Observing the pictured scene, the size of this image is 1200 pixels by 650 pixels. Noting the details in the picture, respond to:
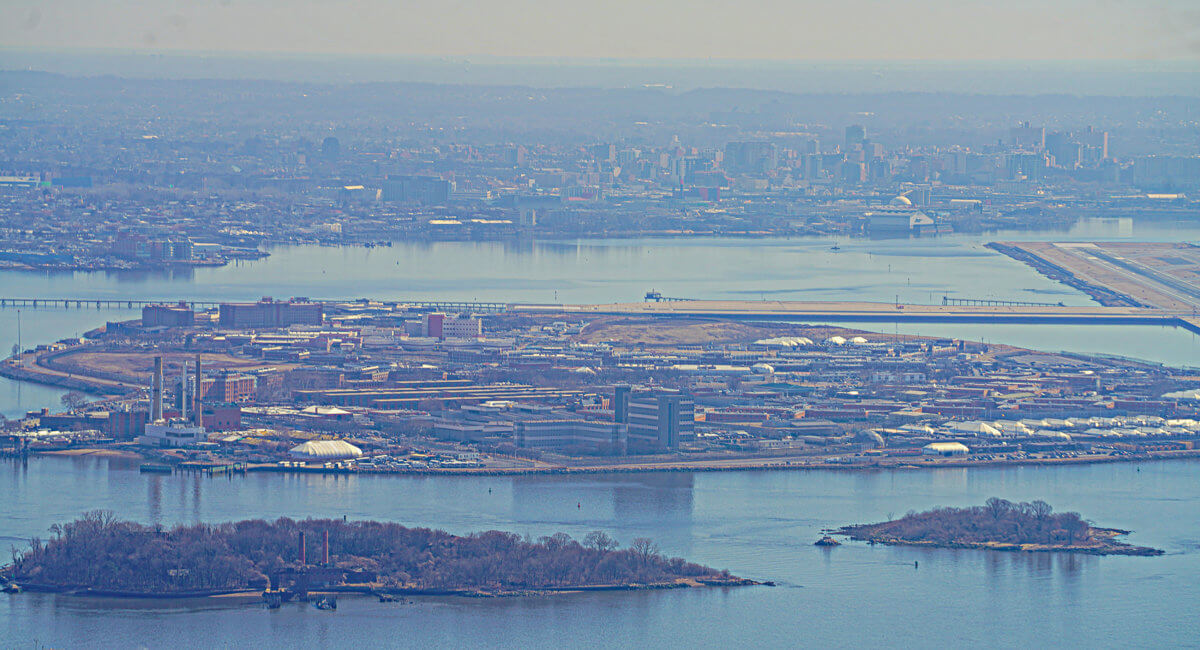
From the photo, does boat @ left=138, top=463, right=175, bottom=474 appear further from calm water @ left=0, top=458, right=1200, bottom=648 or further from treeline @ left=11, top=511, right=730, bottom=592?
treeline @ left=11, top=511, right=730, bottom=592

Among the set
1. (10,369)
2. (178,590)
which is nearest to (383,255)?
(10,369)

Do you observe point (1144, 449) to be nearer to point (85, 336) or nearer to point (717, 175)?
point (85, 336)

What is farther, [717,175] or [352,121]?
[352,121]

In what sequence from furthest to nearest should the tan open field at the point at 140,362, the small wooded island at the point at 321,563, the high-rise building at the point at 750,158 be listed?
1. the high-rise building at the point at 750,158
2. the tan open field at the point at 140,362
3. the small wooded island at the point at 321,563

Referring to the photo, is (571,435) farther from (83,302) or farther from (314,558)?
(83,302)

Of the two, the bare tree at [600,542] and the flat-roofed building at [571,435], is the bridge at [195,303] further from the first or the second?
the bare tree at [600,542]

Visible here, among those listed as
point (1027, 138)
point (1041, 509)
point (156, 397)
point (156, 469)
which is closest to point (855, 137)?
point (1027, 138)

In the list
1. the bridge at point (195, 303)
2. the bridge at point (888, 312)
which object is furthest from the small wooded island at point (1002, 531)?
the bridge at point (195, 303)

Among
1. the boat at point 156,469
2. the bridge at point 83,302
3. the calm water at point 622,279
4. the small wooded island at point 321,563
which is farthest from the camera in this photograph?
the bridge at point 83,302
